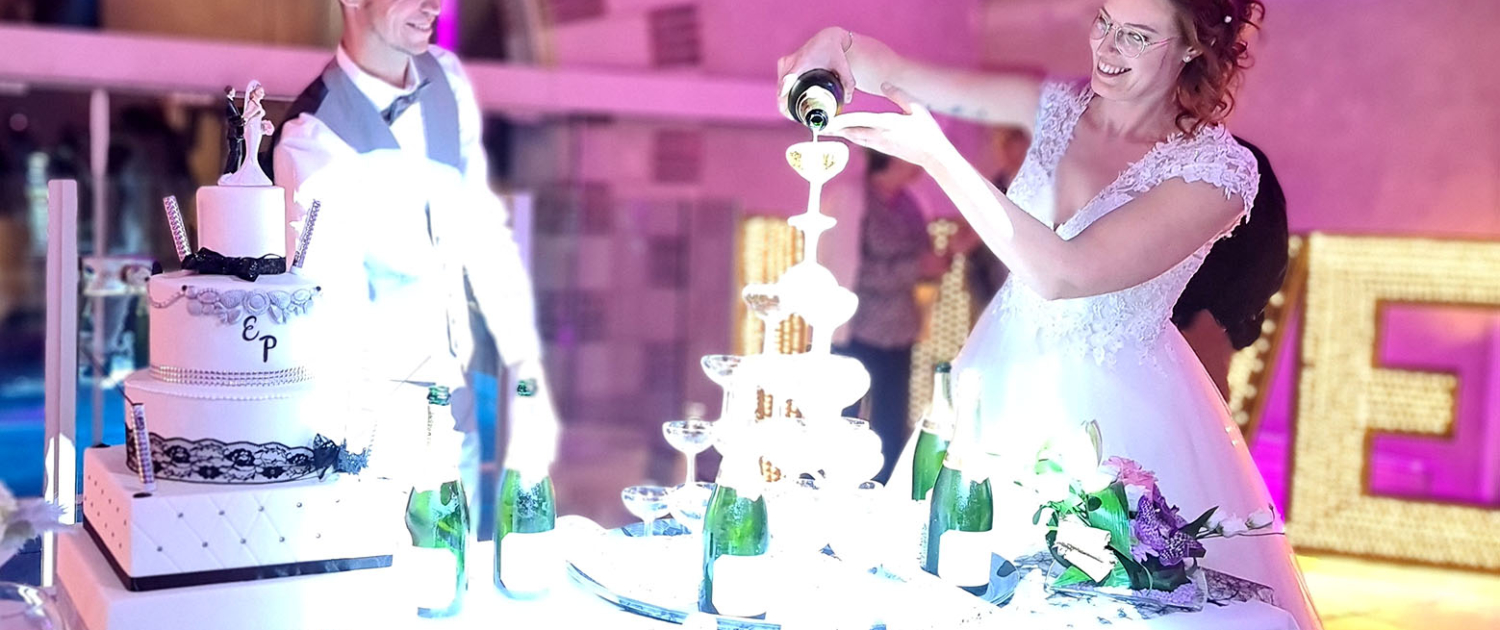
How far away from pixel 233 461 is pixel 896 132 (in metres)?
0.97

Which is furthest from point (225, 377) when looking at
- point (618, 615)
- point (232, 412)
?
point (618, 615)

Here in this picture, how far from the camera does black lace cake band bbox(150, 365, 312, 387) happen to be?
1.85m

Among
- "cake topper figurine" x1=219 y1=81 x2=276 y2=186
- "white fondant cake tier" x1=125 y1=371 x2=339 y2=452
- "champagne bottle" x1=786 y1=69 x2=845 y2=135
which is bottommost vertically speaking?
"white fondant cake tier" x1=125 y1=371 x2=339 y2=452

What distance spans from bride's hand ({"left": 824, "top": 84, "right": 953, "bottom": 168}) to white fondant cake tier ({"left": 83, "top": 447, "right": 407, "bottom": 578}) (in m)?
0.78

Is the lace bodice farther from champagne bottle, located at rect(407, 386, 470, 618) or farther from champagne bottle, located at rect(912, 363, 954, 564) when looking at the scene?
champagne bottle, located at rect(407, 386, 470, 618)

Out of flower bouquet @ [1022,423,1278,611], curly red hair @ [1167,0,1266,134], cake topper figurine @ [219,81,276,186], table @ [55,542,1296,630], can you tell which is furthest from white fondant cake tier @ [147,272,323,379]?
curly red hair @ [1167,0,1266,134]

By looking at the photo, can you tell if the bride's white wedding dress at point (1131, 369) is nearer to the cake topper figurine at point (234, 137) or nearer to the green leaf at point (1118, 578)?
the green leaf at point (1118, 578)

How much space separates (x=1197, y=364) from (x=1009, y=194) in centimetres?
44

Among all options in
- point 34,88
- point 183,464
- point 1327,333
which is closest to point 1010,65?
point 1327,333

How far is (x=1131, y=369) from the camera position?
8.18 feet

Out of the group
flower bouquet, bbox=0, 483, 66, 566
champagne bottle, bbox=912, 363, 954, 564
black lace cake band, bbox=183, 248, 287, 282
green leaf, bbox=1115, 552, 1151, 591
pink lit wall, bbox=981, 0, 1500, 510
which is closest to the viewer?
flower bouquet, bbox=0, 483, 66, 566

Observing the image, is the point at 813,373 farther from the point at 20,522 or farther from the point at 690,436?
the point at 20,522

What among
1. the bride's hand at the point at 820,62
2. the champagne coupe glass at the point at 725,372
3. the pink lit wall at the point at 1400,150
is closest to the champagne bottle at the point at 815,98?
the bride's hand at the point at 820,62

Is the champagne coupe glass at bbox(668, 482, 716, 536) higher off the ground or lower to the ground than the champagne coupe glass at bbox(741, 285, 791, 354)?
lower
